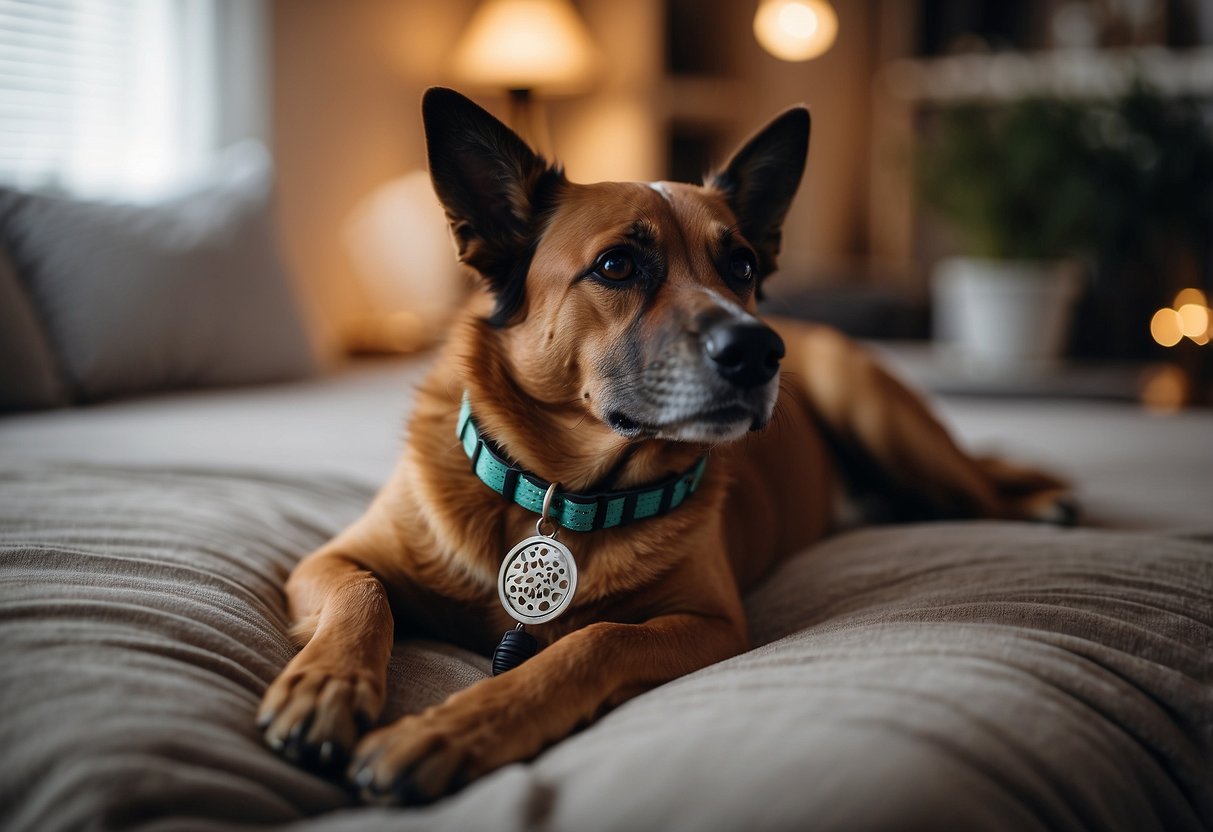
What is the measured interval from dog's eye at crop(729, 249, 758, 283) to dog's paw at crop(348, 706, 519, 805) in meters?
0.84

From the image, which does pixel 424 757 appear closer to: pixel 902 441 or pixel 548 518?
pixel 548 518

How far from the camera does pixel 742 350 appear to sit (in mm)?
1225

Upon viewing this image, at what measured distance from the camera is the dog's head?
1.26 meters

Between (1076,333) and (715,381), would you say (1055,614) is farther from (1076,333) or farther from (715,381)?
(1076,333)

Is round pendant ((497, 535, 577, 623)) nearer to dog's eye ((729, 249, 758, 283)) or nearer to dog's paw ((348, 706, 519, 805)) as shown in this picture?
dog's paw ((348, 706, 519, 805))

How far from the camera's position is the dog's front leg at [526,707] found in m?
0.88

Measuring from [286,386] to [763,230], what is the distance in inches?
73.3

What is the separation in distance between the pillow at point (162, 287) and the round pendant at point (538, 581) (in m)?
1.81

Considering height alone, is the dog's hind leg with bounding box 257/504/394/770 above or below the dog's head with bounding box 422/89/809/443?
below

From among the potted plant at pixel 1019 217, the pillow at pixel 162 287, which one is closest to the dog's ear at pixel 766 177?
the pillow at pixel 162 287

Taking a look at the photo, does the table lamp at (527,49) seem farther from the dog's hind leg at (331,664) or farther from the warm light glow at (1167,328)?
the dog's hind leg at (331,664)

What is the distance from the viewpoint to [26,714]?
841 mm

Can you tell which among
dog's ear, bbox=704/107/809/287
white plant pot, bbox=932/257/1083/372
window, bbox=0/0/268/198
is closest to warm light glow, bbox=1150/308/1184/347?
white plant pot, bbox=932/257/1083/372

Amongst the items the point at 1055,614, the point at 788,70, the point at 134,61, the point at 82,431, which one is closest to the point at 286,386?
the point at 82,431
